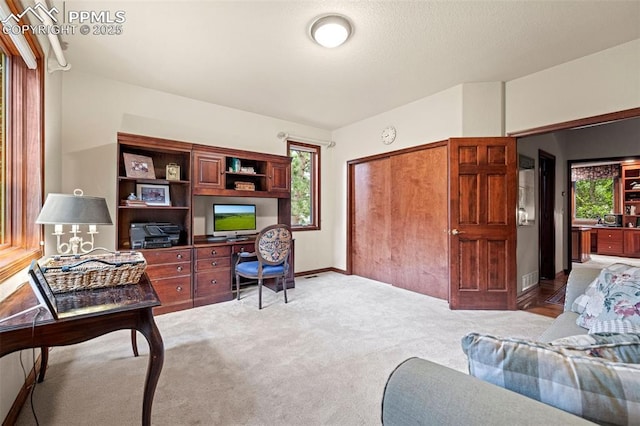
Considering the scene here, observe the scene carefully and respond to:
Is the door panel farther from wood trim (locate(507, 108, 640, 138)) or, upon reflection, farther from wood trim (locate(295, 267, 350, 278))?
wood trim (locate(295, 267, 350, 278))

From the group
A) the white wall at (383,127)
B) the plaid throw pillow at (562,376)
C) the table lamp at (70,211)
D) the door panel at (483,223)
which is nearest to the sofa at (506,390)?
the plaid throw pillow at (562,376)

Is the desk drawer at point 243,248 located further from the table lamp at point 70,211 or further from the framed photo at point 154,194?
the table lamp at point 70,211

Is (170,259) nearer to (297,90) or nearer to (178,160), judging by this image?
(178,160)

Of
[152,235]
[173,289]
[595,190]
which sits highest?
[595,190]

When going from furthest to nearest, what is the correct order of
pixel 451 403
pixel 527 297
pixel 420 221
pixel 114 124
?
pixel 420 221 < pixel 527 297 < pixel 114 124 < pixel 451 403

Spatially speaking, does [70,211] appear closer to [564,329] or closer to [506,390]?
[506,390]

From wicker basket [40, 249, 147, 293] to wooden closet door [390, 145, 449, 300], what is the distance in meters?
3.28

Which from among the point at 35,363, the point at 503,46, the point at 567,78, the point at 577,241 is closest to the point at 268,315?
the point at 35,363

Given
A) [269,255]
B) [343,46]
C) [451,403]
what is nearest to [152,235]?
[269,255]

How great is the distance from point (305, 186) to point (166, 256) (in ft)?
8.45

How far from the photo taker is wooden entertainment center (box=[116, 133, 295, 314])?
3.07 metres

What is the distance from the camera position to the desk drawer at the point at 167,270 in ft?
9.84

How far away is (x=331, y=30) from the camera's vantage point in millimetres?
2219

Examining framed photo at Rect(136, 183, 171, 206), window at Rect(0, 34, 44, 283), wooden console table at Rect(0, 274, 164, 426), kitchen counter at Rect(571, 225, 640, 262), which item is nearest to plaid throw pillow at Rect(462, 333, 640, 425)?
wooden console table at Rect(0, 274, 164, 426)
